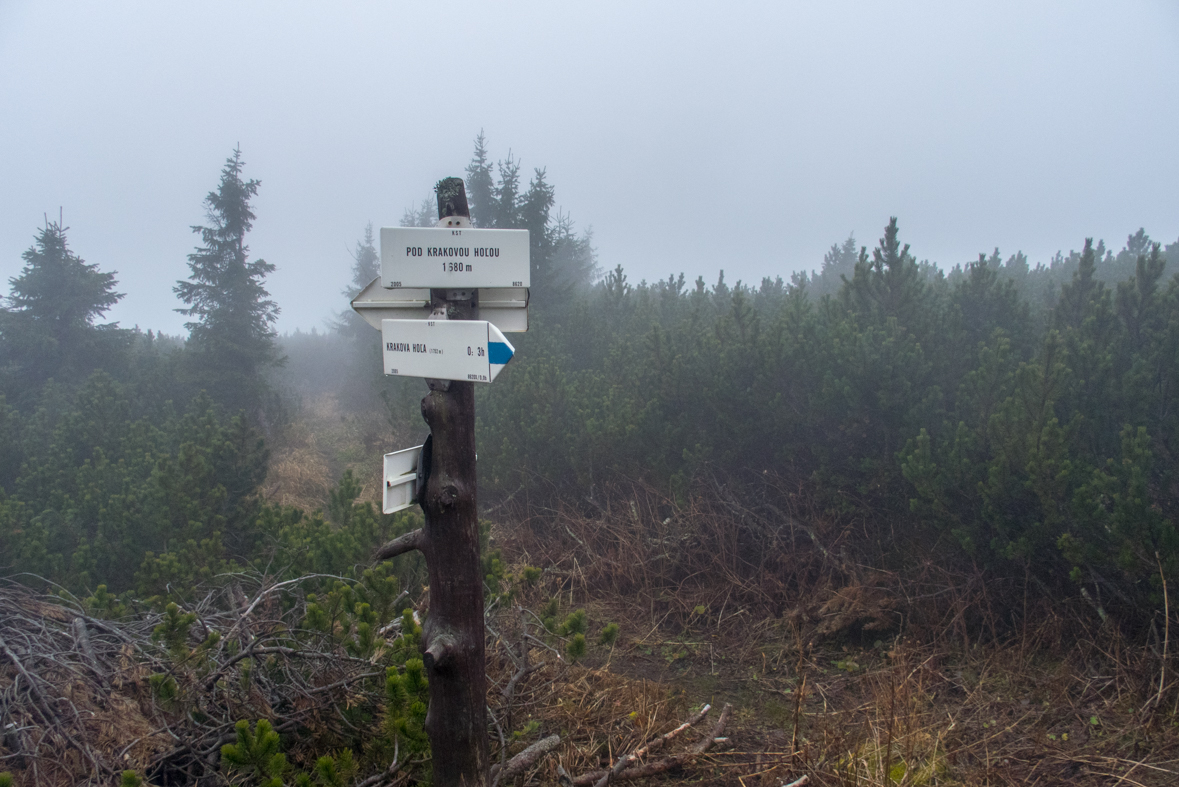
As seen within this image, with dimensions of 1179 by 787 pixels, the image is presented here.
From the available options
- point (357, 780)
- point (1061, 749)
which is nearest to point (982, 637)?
point (1061, 749)

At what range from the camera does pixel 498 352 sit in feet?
6.63

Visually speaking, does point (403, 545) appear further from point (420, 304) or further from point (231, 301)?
point (231, 301)

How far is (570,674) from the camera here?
3820 millimetres

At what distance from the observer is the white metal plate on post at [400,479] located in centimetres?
221

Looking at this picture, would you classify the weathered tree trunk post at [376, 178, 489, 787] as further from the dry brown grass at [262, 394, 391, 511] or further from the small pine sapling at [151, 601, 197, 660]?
the dry brown grass at [262, 394, 391, 511]

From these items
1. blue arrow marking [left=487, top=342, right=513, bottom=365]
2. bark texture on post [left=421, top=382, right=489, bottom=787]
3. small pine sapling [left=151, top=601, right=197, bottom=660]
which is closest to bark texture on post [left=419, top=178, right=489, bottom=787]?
bark texture on post [left=421, top=382, right=489, bottom=787]

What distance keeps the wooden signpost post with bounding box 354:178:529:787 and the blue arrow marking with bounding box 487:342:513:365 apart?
8cm

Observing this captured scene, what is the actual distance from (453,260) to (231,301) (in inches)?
587

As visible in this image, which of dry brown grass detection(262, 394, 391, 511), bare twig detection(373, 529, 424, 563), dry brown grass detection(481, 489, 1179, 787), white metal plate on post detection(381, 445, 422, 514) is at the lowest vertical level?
dry brown grass detection(481, 489, 1179, 787)

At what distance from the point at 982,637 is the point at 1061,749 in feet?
4.19

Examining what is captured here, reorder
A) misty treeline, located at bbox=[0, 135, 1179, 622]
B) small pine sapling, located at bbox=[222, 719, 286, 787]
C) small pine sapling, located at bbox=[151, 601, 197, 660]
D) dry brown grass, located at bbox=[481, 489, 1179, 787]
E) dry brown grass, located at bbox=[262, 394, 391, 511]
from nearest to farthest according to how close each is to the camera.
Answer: small pine sapling, located at bbox=[222, 719, 286, 787], small pine sapling, located at bbox=[151, 601, 197, 660], dry brown grass, located at bbox=[481, 489, 1179, 787], misty treeline, located at bbox=[0, 135, 1179, 622], dry brown grass, located at bbox=[262, 394, 391, 511]

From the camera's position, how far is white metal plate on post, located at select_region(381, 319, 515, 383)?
203 cm

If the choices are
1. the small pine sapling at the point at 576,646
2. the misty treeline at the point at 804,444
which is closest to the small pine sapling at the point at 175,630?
the misty treeline at the point at 804,444

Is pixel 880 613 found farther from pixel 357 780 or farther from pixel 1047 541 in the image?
pixel 357 780
